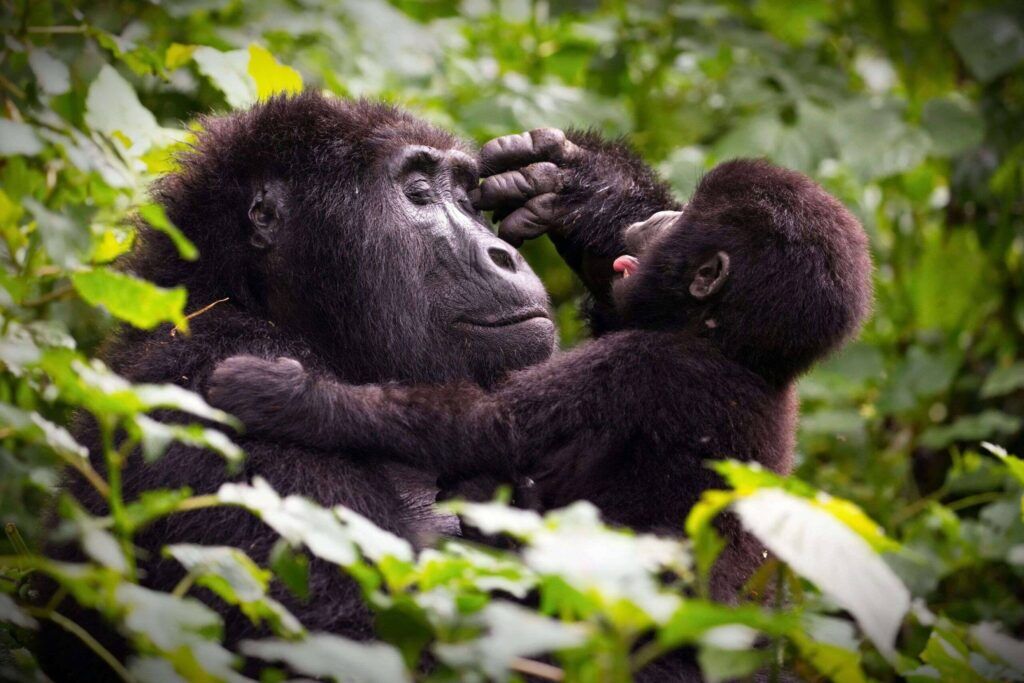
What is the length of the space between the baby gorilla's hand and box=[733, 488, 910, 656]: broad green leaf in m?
1.30

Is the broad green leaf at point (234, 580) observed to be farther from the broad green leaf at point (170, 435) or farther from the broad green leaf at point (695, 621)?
the broad green leaf at point (695, 621)

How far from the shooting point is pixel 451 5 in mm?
6422

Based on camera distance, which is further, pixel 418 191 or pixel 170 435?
pixel 418 191

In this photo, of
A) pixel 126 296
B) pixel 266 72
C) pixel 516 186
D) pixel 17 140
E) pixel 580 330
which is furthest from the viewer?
pixel 580 330

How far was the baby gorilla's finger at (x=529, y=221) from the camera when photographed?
3695mm

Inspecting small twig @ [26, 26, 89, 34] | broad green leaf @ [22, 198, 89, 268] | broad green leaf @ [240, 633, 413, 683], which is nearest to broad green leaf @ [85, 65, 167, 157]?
small twig @ [26, 26, 89, 34]

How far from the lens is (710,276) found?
3.22 m

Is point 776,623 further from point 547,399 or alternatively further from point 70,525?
point 547,399

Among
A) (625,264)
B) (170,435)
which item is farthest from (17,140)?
(625,264)

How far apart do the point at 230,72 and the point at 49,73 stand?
967mm

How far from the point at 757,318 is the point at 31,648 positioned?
2032mm

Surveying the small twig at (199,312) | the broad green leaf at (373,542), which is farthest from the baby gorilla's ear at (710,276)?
the broad green leaf at (373,542)

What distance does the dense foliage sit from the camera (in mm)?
1788

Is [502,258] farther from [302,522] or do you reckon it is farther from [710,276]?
[302,522]
